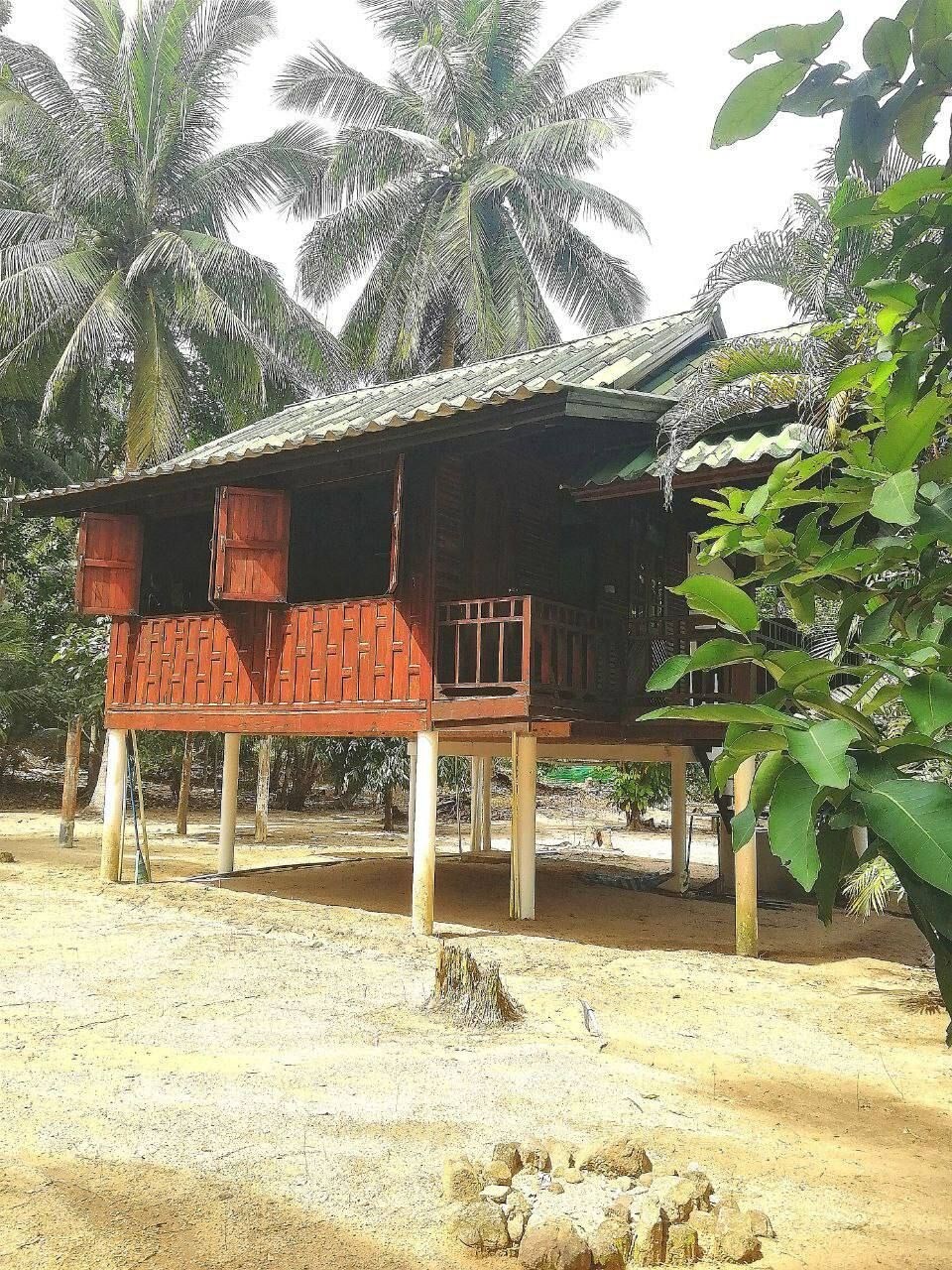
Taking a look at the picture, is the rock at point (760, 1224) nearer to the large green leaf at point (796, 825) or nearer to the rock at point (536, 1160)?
→ the rock at point (536, 1160)

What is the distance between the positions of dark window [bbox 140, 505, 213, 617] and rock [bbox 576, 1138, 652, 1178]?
9.71m

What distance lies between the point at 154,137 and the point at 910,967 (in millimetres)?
18481

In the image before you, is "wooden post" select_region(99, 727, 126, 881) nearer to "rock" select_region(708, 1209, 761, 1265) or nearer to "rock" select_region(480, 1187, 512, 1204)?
"rock" select_region(480, 1187, 512, 1204)

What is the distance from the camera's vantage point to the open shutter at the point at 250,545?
9906 mm

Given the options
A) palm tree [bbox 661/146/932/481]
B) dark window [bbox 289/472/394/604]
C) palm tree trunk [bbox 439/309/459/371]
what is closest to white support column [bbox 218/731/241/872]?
dark window [bbox 289/472/394/604]

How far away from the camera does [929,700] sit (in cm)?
129

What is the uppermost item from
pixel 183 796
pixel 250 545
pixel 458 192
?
pixel 458 192

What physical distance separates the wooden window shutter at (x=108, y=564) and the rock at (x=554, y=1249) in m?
9.30

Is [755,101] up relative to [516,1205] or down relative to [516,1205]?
up

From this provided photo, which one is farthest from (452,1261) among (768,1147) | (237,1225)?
(768,1147)

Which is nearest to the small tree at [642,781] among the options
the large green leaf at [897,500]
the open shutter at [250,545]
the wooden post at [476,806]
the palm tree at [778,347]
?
the wooden post at [476,806]

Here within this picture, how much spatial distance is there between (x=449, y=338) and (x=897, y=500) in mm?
21414

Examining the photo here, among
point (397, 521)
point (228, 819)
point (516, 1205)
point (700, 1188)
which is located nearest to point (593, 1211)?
point (516, 1205)

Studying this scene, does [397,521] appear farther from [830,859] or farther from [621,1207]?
[830,859]
